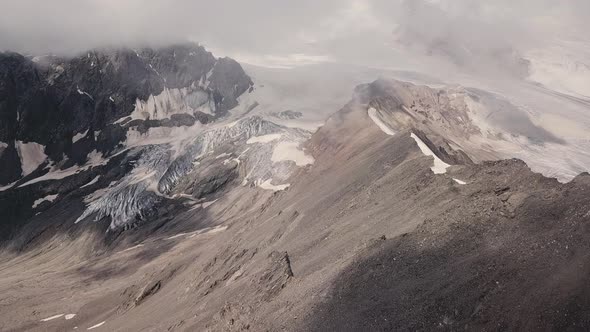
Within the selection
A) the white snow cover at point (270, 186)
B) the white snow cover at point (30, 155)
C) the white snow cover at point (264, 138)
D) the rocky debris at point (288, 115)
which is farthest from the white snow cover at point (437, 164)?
the white snow cover at point (30, 155)

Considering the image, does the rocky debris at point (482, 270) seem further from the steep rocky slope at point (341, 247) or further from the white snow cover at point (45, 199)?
the white snow cover at point (45, 199)

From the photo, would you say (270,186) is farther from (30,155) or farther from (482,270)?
(30,155)

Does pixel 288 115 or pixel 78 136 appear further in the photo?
pixel 78 136

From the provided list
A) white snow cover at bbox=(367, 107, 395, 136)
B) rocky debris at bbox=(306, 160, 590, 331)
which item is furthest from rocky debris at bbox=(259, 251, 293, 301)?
white snow cover at bbox=(367, 107, 395, 136)

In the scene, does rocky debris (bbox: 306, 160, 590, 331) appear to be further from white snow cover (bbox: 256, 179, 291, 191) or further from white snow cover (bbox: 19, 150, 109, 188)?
white snow cover (bbox: 19, 150, 109, 188)

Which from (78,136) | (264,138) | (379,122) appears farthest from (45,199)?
(379,122)

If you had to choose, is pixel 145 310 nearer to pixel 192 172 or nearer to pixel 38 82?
pixel 192 172
